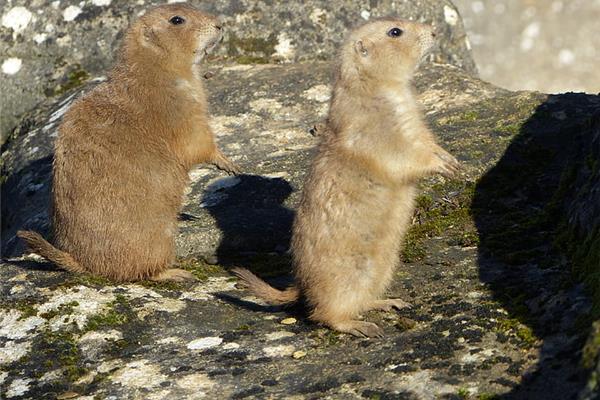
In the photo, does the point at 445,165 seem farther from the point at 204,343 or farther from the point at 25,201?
the point at 25,201

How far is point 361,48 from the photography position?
278 inches

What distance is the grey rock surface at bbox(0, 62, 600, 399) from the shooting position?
5.16m

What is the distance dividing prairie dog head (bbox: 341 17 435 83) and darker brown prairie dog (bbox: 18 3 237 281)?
1510 mm

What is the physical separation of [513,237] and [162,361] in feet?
8.39

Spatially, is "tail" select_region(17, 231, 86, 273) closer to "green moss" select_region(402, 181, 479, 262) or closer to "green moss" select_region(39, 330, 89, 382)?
"green moss" select_region(39, 330, 89, 382)

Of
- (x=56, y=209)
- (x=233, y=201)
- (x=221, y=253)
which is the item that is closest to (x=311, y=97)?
(x=233, y=201)

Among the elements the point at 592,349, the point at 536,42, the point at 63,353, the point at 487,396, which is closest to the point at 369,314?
the point at 487,396

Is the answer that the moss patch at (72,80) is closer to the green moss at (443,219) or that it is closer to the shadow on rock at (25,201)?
the shadow on rock at (25,201)

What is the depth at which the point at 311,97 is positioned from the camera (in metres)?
9.88

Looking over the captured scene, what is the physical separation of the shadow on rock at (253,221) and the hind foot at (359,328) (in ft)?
4.40

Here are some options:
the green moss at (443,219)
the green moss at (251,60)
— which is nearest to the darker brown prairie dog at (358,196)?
the green moss at (443,219)

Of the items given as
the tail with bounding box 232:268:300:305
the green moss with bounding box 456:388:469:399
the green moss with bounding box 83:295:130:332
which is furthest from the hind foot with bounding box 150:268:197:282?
the green moss with bounding box 456:388:469:399

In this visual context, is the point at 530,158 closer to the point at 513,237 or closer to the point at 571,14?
the point at 513,237

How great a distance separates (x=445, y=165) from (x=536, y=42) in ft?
42.6
